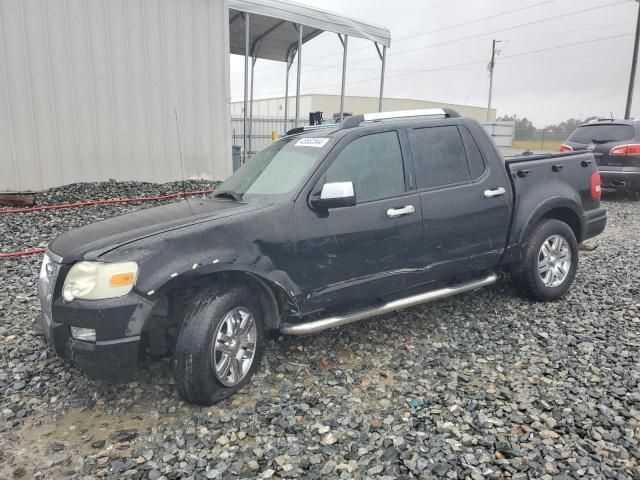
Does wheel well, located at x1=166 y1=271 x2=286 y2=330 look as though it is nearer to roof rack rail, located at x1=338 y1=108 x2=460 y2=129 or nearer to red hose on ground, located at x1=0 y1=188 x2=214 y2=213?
roof rack rail, located at x1=338 y1=108 x2=460 y2=129

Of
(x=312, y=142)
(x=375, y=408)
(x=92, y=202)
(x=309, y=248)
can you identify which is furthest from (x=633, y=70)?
(x=375, y=408)

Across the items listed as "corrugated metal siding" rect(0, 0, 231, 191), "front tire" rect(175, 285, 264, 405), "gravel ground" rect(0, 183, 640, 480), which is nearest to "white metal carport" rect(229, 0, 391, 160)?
"corrugated metal siding" rect(0, 0, 231, 191)

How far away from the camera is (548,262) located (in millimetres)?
4703

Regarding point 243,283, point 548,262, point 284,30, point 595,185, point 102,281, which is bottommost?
point 548,262

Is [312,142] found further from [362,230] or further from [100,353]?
[100,353]

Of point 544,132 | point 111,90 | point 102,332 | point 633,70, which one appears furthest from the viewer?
point 544,132

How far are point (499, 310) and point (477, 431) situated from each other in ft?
6.68

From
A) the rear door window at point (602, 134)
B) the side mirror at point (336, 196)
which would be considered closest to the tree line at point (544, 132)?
the rear door window at point (602, 134)

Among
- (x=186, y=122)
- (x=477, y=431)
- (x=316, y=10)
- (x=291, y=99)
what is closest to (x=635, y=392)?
(x=477, y=431)

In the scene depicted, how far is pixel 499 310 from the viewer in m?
4.60

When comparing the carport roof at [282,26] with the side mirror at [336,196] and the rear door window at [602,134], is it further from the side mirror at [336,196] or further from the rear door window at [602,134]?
the side mirror at [336,196]

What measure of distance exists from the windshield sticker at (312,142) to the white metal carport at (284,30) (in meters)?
5.68

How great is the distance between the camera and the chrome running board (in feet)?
10.8

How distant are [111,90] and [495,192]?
8.17 m
